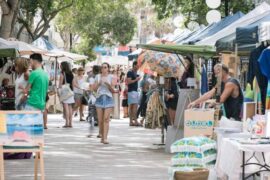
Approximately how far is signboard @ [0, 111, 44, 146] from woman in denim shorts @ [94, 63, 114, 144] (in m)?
6.60

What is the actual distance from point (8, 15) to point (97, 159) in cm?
992

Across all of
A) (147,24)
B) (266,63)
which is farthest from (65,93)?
(147,24)

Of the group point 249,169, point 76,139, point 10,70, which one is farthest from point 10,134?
point 10,70

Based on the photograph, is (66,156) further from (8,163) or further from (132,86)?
(132,86)

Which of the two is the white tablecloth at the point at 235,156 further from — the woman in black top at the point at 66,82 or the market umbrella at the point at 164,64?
the woman in black top at the point at 66,82

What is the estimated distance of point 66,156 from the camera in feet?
47.4

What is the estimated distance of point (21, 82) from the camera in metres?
14.0

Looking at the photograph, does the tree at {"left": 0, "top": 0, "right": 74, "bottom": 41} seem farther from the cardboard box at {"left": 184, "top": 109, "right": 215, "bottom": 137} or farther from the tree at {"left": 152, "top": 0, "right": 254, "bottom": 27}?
the cardboard box at {"left": 184, "top": 109, "right": 215, "bottom": 137}

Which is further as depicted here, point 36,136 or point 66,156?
point 66,156

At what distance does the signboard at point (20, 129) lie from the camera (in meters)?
9.69

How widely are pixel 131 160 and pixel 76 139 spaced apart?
14.2ft

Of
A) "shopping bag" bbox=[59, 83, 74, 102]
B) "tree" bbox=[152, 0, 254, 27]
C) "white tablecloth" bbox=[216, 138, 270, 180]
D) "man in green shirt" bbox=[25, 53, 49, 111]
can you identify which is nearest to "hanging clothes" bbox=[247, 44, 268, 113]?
"white tablecloth" bbox=[216, 138, 270, 180]

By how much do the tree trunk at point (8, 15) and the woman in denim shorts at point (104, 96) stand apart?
7003mm

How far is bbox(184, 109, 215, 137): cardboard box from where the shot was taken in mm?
12539
